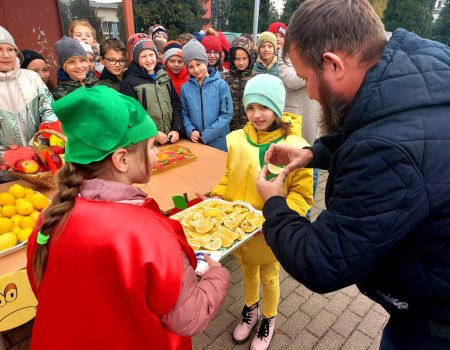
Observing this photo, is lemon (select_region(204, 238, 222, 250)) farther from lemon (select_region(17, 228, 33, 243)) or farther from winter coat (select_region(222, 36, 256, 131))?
winter coat (select_region(222, 36, 256, 131))

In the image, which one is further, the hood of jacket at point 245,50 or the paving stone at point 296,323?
the hood of jacket at point 245,50

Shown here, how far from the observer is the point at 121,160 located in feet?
3.85

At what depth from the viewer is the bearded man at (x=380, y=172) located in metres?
0.90

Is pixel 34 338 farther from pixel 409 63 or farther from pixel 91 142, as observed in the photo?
pixel 409 63

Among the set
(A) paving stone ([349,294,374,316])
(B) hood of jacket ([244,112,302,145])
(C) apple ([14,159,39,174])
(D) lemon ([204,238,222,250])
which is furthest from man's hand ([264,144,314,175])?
(A) paving stone ([349,294,374,316])

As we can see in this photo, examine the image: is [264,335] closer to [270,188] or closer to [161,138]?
[270,188]

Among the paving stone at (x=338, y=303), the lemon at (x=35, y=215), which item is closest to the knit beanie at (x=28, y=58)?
the lemon at (x=35, y=215)

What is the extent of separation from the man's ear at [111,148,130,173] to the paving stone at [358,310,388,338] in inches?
97.1

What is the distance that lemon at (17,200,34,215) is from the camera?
1.98m

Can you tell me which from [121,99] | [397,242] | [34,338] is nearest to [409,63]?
[397,242]

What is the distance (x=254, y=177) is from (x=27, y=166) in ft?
5.30

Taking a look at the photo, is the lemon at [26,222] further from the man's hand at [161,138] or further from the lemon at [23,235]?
the man's hand at [161,138]

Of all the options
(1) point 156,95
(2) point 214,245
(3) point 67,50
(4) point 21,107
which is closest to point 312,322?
(2) point 214,245

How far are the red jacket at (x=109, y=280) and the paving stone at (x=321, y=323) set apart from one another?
6.23 feet
